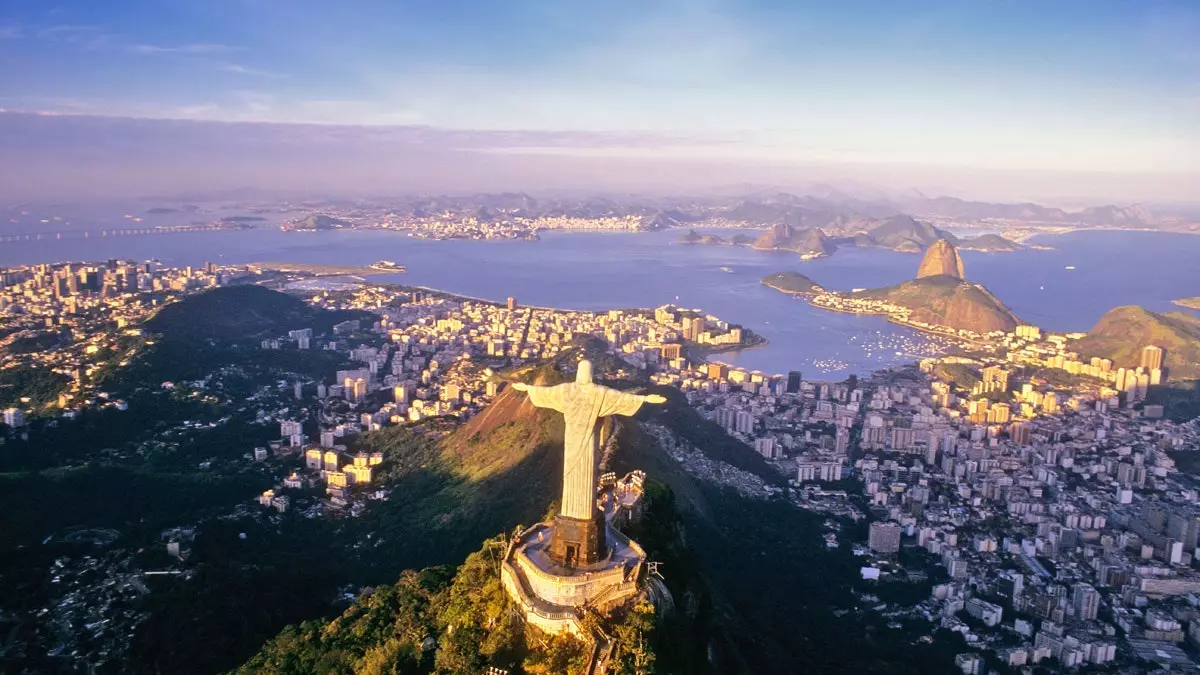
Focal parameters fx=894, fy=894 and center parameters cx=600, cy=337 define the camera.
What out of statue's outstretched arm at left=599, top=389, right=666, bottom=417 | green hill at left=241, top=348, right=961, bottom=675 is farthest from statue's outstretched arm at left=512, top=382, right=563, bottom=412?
green hill at left=241, top=348, right=961, bottom=675

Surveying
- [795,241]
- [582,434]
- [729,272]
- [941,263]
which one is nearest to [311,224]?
[729,272]

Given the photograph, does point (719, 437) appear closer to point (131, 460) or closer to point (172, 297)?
point (131, 460)

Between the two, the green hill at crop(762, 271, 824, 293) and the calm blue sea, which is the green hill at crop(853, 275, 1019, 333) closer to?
the calm blue sea

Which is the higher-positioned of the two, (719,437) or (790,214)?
(790,214)

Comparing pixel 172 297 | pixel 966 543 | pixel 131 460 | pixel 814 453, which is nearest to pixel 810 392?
pixel 814 453

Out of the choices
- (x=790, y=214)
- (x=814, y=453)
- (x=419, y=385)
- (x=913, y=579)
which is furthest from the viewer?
(x=790, y=214)

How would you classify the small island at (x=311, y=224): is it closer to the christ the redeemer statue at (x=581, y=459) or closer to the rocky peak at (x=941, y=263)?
the rocky peak at (x=941, y=263)
